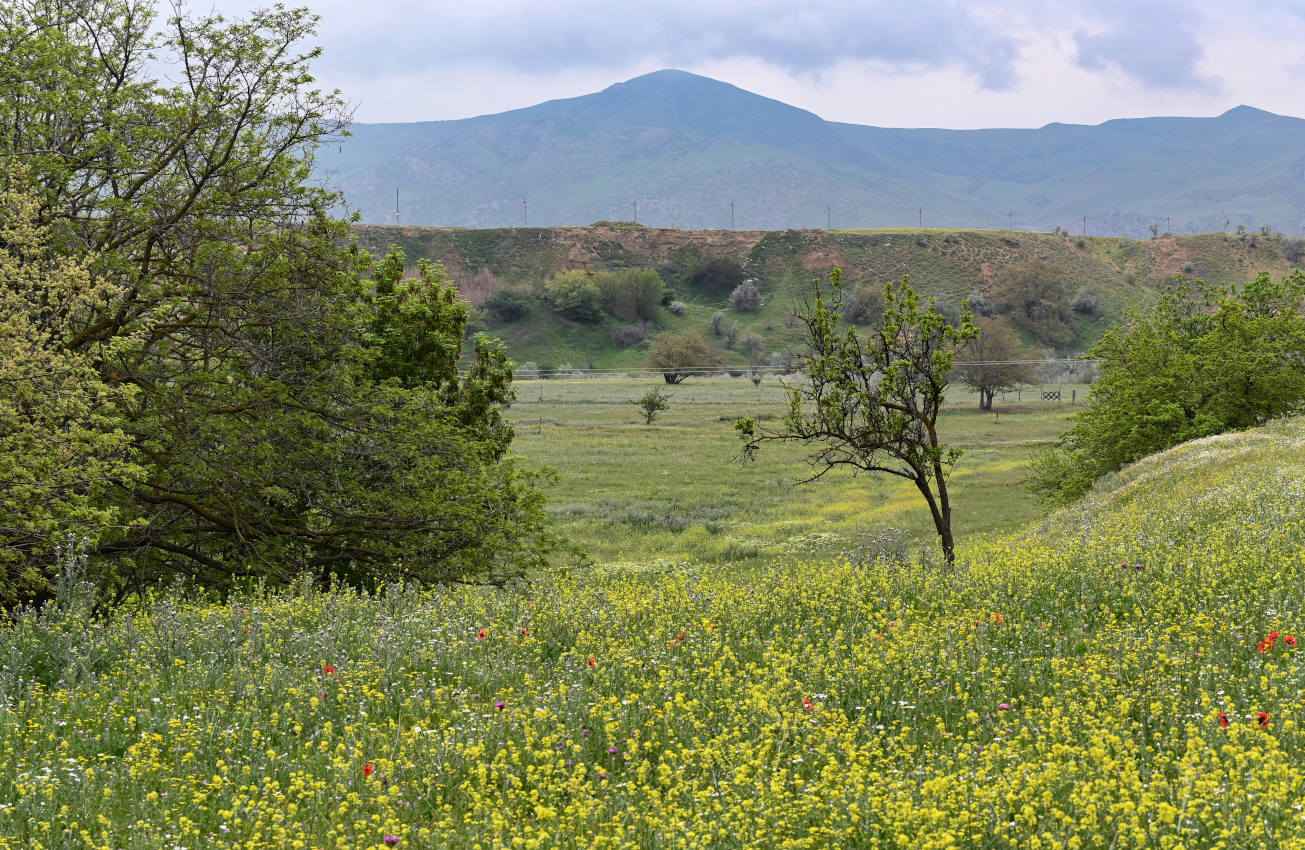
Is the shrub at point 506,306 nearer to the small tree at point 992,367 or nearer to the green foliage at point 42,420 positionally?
the small tree at point 992,367

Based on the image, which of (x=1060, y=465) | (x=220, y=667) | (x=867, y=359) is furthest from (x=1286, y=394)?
(x=220, y=667)

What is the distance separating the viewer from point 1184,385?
27438 millimetres

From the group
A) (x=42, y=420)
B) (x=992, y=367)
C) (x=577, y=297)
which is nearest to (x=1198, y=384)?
(x=42, y=420)

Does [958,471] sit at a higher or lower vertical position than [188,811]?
→ lower

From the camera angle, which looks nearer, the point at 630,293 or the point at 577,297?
the point at 577,297

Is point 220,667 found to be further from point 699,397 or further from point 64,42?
point 699,397

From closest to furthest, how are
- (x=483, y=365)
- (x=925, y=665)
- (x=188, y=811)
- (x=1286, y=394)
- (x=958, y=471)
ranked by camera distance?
(x=188, y=811), (x=925, y=665), (x=483, y=365), (x=1286, y=394), (x=958, y=471)

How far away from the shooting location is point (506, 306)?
119500 millimetres

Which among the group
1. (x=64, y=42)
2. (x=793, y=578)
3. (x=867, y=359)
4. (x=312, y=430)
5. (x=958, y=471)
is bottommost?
A: (x=958, y=471)

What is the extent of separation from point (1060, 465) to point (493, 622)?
25.6 metres

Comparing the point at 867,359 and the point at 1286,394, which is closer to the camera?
the point at 867,359

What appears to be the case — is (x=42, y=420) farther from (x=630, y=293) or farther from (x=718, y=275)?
(x=718, y=275)

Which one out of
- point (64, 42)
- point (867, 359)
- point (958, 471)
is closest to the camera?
point (64, 42)

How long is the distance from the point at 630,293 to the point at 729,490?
→ 291ft
